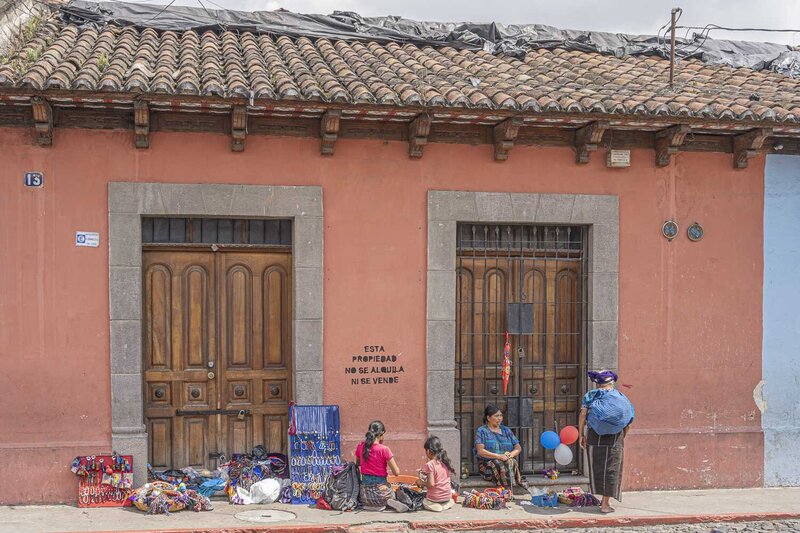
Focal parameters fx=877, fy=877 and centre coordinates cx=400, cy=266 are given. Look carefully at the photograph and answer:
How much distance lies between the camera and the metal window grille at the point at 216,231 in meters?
8.55

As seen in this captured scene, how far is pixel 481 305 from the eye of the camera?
9195 millimetres

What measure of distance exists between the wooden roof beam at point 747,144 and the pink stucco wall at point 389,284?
137 millimetres

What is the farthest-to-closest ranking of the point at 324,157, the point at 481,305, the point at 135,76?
the point at 481,305 → the point at 324,157 → the point at 135,76

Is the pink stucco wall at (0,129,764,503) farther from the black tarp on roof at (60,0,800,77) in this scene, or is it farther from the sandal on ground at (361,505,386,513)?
the black tarp on roof at (60,0,800,77)

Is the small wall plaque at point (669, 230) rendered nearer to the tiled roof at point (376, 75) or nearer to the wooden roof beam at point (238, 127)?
the tiled roof at point (376, 75)

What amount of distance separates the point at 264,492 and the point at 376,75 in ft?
14.0

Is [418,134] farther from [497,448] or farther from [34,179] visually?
[34,179]

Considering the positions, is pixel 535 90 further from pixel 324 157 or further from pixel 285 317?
pixel 285 317

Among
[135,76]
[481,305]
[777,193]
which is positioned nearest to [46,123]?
[135,76]

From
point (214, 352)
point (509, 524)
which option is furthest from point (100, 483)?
point (509, 524)

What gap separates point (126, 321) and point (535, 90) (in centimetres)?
460

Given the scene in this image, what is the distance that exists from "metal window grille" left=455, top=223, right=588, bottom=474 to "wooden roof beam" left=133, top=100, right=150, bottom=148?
323 cm

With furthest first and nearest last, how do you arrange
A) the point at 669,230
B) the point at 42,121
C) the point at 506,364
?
the point at 669,230 → the point at 506,364 → the point at 42,121

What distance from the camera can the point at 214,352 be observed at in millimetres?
8703
